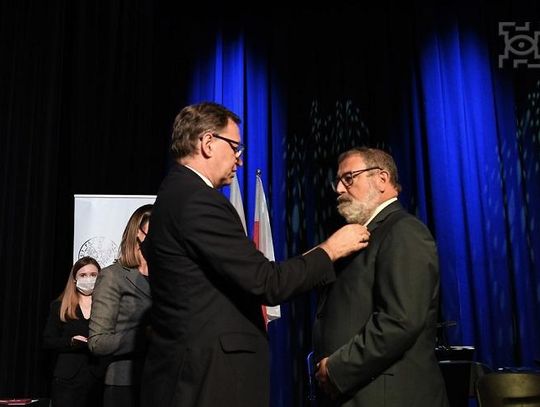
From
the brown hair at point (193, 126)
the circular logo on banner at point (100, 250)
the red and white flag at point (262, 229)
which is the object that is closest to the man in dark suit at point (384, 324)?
the brown hair at point (193, 126)

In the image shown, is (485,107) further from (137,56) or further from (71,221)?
(71,221)

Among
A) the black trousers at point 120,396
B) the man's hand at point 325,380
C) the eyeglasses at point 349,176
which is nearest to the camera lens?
the man's hand at point 325,380

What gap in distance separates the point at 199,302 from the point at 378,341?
0.61m

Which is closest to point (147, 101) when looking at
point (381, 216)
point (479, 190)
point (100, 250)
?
point (100, 250)

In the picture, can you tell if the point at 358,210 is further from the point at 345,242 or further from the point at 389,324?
the point at 389,324

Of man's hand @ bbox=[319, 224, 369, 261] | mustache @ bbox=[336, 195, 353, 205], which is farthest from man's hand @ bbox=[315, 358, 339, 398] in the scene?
mustache @ bbox=[336, 195, 353, 205]

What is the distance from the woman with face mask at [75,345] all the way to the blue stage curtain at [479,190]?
285cm

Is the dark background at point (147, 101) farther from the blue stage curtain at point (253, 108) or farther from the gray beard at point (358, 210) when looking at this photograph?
the gray beard at point (358, 210)

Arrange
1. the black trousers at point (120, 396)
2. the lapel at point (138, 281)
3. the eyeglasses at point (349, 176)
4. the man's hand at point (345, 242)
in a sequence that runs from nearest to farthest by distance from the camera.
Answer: the man's hand at point (345, 242), the eyeglasses at point (349, 176), the black trousers at point (120, 396), the lapel at point (138, 281)

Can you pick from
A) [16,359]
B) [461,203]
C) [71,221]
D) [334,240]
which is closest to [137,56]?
[71,221]

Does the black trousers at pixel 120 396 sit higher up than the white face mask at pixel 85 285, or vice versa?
the white face mask at pixel 85 285

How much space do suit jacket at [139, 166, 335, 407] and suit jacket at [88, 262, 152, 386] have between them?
775mm

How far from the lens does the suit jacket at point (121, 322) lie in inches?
104

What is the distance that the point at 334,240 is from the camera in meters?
1.97
